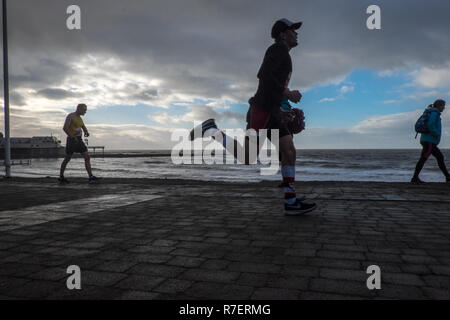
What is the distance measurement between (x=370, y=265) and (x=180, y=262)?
1.29 meters

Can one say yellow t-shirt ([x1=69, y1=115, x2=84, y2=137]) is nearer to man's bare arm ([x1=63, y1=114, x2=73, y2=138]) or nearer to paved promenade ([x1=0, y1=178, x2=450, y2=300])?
man's bare arm ([x1=63, y1=114, x2=73, y2=138])

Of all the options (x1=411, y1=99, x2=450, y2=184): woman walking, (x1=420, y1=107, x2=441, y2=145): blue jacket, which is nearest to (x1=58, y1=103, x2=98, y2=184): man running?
(x1=411, y1=99, x2=450, y2=184): woman walking

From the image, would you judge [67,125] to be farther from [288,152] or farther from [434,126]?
[434,126]

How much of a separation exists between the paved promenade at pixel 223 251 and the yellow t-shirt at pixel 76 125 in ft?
13.0

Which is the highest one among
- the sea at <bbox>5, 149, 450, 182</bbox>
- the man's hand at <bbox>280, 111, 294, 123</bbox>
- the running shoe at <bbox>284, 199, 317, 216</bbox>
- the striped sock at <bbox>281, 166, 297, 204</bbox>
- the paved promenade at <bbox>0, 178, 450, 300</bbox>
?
the man's hand at <bbox>280, 111, 294, 123</bbox>

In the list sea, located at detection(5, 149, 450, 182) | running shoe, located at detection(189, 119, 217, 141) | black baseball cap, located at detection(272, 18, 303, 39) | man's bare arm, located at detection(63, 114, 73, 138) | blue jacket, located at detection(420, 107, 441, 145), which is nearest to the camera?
black baseball cap, located at detection(272, 18, 303, 39)

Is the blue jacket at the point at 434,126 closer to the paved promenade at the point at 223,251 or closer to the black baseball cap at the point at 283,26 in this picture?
the paved promenade at the point at 223,251

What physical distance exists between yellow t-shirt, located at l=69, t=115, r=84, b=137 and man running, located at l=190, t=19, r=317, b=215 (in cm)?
600

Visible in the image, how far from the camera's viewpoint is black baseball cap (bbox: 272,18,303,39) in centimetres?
383

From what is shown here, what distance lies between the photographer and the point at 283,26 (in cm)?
386

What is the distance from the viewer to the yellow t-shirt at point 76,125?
8.23 metres

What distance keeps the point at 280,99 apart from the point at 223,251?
204cm

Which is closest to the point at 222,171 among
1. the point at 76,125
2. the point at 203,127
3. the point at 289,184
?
the point at 76,125
